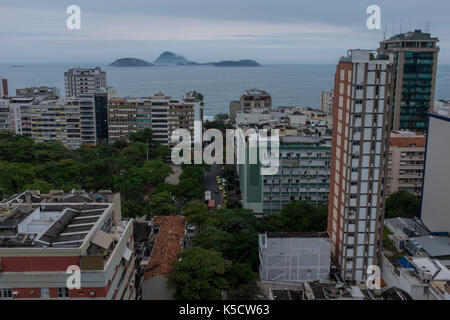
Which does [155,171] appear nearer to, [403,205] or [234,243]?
[234,243]

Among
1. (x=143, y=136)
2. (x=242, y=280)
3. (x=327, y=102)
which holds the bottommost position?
(x=242, y=280)

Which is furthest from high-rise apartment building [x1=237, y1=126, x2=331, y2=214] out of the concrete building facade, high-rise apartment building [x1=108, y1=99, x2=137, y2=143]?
high-rise apartment building [x1=108, y1=99, x2=137, y2=143]

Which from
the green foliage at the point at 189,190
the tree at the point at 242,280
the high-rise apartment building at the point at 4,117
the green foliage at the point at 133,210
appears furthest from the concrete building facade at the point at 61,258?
the high-rise apartment building at the point at 4,117

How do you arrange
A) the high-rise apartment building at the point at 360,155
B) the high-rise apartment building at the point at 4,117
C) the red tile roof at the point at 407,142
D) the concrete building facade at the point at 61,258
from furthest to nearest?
1. the high-rise apartment building at the point at 4,117
2. the red tile roof at the point at 407,142
3. the high-rise apartment building at the point at 360,155
4. the concrete building facade at the point at 61,258

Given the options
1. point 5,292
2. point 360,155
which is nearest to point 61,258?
point 5,292

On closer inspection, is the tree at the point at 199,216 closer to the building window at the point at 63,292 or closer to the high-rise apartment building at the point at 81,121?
the building window at the point at 63,292
